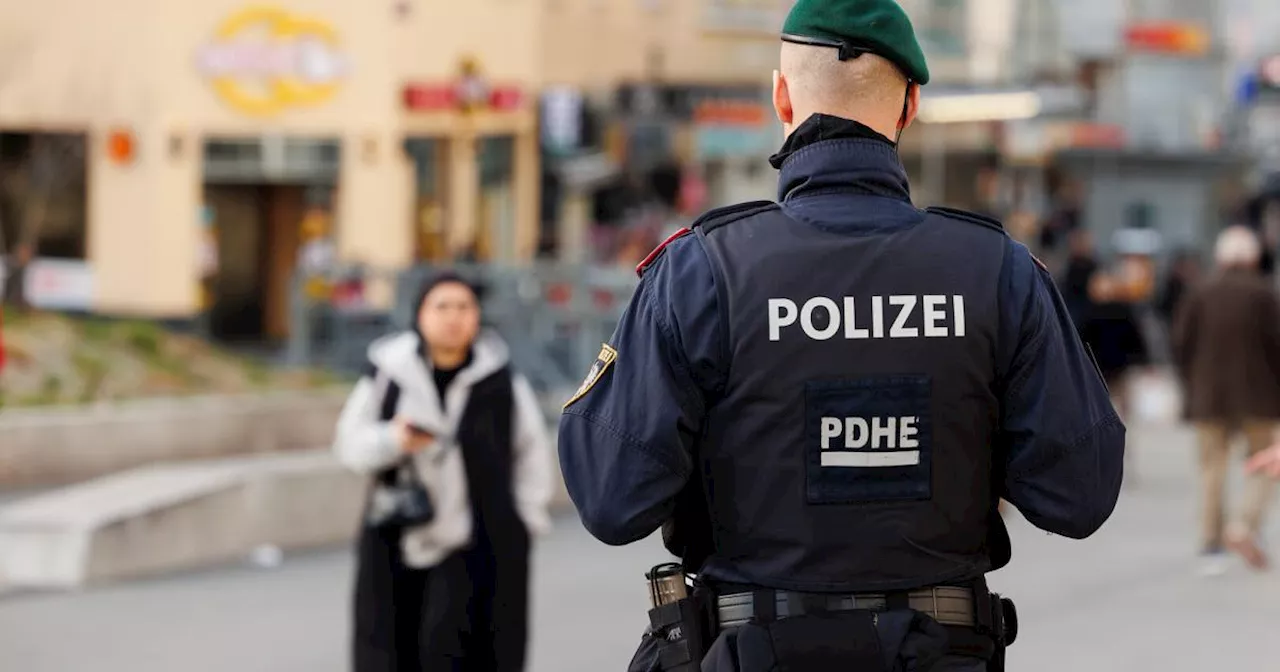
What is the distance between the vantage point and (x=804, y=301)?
3.63 metres

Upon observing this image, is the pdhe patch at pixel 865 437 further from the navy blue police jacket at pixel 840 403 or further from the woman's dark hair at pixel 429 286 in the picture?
the woman's dark hair at pixel 429 286

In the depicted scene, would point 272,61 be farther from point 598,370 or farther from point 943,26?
point 598,370

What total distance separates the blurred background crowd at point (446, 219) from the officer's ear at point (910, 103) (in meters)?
4.34

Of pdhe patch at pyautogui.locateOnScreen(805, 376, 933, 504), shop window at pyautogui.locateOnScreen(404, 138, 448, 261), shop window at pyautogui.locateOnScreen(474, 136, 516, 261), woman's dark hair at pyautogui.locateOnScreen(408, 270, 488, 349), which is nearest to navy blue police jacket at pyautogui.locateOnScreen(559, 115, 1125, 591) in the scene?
pdhe patch at pyautogui.locateOnScreen(805, 376, 933, 504)

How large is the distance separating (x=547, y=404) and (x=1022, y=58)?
34.9m

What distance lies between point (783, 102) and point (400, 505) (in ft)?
13.8

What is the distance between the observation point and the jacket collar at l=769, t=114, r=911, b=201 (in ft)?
12.3

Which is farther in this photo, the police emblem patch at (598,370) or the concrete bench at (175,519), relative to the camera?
the concrete bench at (175,519)

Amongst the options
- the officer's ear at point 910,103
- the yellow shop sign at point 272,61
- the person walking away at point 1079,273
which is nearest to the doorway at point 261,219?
the yellow shop sign at point 272,61

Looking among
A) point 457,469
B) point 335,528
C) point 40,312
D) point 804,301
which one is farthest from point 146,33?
point 804,301

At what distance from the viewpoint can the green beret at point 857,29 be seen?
12.2 feet

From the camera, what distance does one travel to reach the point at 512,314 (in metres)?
20.8

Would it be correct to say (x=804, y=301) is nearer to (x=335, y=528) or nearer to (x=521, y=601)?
(x=521, y=601)

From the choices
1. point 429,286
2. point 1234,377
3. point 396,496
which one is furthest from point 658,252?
point 1234,377
